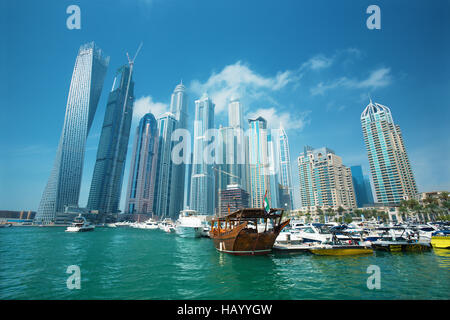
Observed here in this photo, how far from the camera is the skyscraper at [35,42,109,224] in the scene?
311 feet

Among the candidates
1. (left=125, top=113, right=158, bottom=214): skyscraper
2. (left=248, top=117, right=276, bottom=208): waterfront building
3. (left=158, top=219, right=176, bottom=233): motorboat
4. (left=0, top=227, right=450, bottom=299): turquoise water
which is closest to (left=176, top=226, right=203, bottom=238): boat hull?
(left=158, top=219, right=176, bottom=233): motorboat

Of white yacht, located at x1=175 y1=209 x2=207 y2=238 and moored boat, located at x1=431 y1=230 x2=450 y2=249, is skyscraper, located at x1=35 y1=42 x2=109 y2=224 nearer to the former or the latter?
white yacht, located at x1=175 y1=209 x2=207 y2=238

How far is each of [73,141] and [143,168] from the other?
83.9 m

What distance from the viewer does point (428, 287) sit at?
9.97 m

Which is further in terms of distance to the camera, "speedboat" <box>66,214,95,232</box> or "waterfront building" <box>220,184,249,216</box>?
"waterfront building" <box>220,184,249,216</box>

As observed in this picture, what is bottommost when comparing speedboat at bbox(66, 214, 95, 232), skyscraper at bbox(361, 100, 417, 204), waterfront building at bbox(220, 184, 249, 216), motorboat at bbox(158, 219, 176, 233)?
motorboat at bbox(158, 219, 176, 233)

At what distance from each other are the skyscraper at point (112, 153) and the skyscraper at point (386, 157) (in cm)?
18063

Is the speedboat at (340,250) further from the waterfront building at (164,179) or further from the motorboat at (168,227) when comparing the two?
the waterfront building at (164,179)

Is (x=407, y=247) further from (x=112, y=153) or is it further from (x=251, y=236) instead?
(x=112, y=153)

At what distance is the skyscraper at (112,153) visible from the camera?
152 metres

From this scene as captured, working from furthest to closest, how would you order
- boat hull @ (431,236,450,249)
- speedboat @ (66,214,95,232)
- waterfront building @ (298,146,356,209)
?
waterfront building @ (298,146,356,209)
speedboat @ (66,214,95,232)
boat hull @ (431,236,450,249)

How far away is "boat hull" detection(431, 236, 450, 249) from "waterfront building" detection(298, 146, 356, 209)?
311ft

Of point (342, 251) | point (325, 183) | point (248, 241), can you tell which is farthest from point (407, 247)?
point (325, 183)

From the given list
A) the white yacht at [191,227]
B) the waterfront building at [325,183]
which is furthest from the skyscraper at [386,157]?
the white yacht at [191,227]
